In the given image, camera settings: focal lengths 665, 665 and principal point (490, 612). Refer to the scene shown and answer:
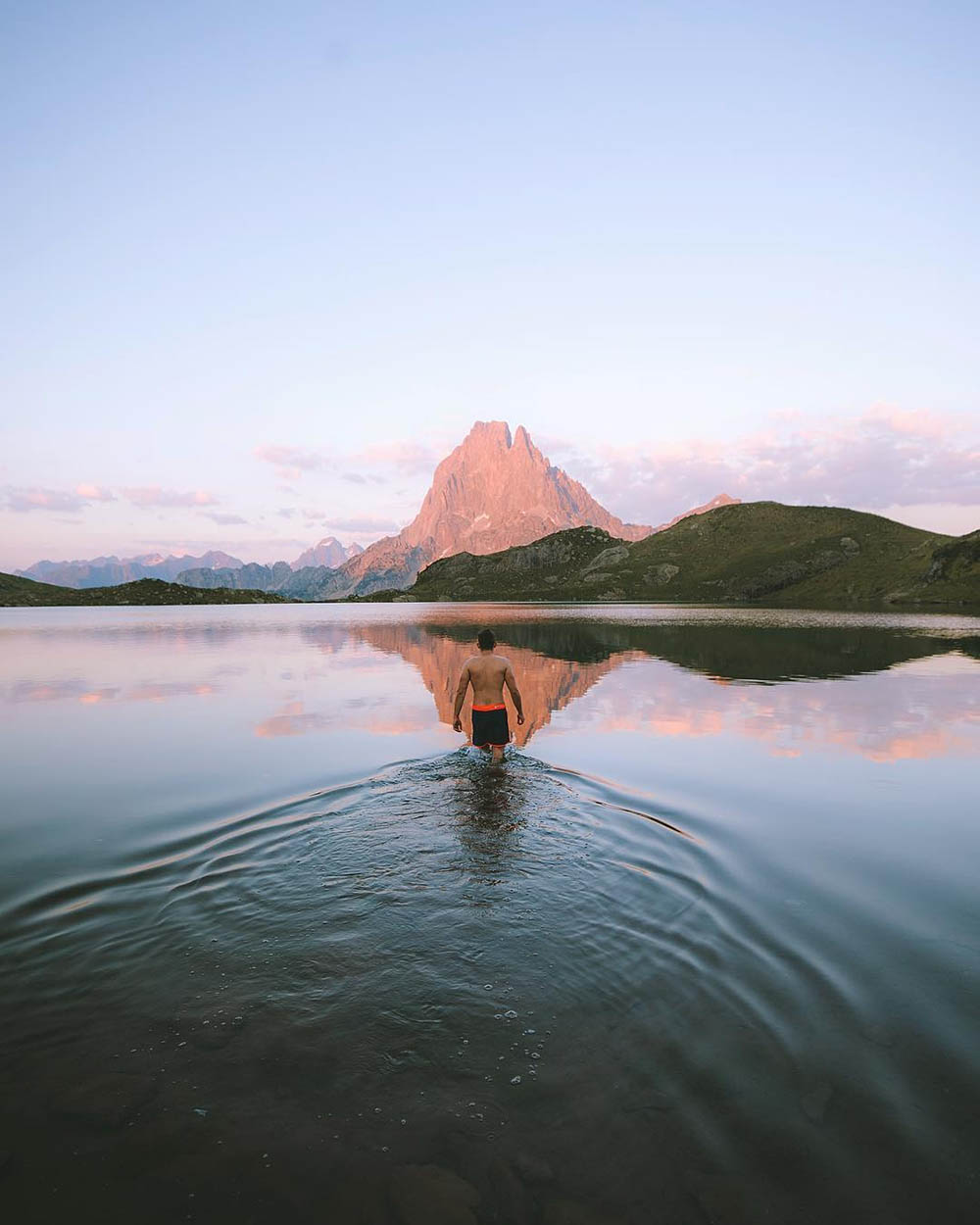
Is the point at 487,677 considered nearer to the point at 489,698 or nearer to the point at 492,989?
the point at 489,698

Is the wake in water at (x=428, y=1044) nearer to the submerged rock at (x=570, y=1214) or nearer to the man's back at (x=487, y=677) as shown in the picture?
the submerged rock at (x=570, y=1214)

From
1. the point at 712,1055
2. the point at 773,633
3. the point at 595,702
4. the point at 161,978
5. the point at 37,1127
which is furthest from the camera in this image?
the point at 773,633

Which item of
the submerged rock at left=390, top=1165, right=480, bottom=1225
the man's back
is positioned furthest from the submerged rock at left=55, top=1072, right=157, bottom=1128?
the man's back

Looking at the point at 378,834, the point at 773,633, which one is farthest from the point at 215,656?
the point at 773,633

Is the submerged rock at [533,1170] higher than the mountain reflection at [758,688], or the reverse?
the submerged rock at [533,1170]

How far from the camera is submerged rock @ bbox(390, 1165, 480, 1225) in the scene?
5.07 metres

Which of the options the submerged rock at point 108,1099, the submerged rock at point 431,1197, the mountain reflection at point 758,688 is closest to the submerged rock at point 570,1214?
the submerged rock at point 431,1197

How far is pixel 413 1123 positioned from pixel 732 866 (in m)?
8.76

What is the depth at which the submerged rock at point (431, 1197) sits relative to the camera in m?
5.07

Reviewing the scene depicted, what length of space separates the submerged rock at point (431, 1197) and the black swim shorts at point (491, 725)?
14476 millimetres

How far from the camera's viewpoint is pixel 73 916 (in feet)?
34.4

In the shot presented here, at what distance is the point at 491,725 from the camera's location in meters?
20.0

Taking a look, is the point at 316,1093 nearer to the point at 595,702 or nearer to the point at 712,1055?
the point at 712,1055

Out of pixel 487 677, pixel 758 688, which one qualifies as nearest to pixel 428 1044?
pixel 487 677
